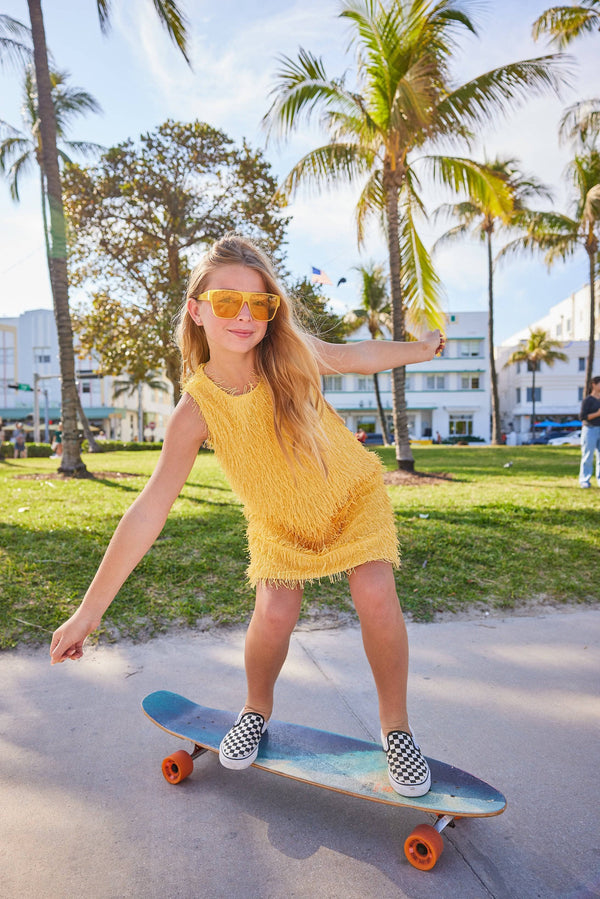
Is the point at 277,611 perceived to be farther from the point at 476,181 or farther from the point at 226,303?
the point at 476,181

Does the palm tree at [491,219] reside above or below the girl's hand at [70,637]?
above

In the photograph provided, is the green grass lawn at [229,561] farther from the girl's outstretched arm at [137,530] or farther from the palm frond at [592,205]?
the palm frond at [592,205]

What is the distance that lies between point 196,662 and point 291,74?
1064 cm

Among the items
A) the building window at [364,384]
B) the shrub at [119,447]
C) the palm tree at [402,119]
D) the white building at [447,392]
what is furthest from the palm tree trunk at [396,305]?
the building window at [364,384]

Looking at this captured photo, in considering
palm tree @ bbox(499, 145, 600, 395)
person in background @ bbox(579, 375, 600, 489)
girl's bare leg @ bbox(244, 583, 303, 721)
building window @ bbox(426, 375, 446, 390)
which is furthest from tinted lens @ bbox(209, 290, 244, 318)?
building window @ bbox(426, 375, 446, 390)

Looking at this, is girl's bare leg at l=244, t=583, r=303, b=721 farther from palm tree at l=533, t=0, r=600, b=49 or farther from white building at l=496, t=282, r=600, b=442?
white building at l=496, t=282, r=600, b=442

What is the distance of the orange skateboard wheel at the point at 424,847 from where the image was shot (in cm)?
159

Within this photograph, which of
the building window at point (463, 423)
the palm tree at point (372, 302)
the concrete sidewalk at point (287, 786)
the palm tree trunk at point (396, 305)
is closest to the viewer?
the concrete sidewalk at point (287, 786)

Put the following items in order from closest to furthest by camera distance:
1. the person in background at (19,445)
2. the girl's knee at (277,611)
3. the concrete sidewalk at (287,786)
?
the concrete sidewalk at (287,786), the girl's knee at (277,611), the person in background at (19,445)

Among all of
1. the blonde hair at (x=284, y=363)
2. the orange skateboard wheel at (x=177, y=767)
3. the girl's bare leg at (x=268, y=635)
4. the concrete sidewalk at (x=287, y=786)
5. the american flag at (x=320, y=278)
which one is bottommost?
the concrete sidewalk at (x=287, y=786)

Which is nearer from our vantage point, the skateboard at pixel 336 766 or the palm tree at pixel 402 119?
the skateboard at pixel 336 766

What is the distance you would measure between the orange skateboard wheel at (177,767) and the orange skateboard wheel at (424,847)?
30.9 inches

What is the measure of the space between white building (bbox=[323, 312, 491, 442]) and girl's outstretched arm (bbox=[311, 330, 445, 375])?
52.0 m

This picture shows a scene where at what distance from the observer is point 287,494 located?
211 cm
